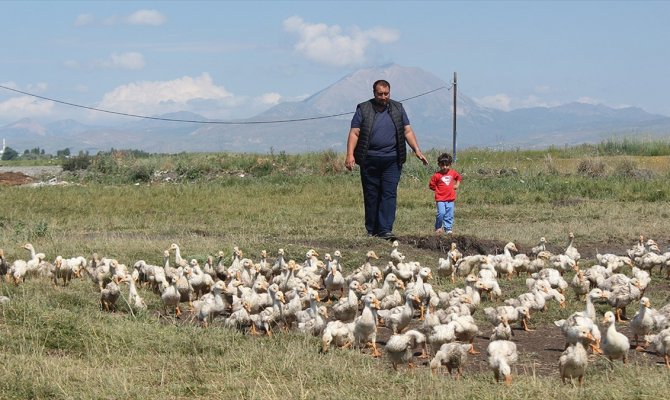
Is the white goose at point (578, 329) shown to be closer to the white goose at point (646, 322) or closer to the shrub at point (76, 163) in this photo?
the white goose at point (646, 322)

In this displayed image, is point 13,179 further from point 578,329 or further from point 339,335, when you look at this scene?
point 578,329

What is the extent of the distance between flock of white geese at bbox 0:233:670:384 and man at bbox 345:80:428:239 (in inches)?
62.5

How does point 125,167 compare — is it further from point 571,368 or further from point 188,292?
point 571,368

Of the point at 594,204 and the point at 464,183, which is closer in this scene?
the point at 594,204

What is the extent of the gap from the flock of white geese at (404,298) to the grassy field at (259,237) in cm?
28

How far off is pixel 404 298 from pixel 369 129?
215 inches

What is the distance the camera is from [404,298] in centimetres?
1222

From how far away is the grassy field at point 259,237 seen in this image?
27.4 feet

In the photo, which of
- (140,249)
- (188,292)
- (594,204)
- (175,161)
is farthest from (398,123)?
(175,161)

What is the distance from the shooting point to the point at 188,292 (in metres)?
12.6

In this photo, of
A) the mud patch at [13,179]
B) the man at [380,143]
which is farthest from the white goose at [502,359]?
the mud patch at [13,179]

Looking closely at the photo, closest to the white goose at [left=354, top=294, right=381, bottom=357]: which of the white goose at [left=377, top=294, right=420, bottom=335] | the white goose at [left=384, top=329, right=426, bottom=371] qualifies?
the white goose at [left=377, top=294, right=420, bottom=335]

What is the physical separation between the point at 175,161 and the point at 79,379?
104 ft

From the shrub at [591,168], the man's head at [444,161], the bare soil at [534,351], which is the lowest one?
the bare soil at [534,351]
